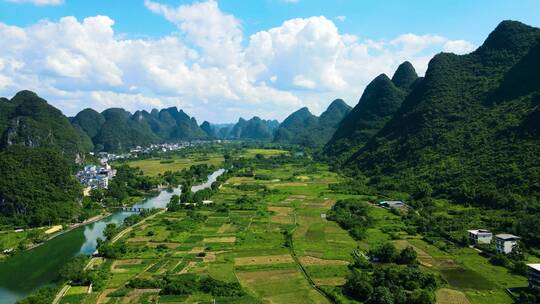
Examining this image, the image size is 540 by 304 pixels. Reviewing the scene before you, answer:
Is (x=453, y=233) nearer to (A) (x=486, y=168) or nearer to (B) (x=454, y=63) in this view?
(A) (x=486, y=168)

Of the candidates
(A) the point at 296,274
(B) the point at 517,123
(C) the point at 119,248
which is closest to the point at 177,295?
(A) the point at 296,274

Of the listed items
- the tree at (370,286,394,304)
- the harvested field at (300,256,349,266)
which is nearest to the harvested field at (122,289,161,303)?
the harvested field at (300,256,349,266)

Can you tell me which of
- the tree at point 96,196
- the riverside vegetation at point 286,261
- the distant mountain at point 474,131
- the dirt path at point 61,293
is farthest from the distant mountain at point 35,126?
the distant mountain at point 474,131

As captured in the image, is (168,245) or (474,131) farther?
(474,131)

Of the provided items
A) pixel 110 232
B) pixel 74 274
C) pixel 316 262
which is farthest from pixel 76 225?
pixel 316 262

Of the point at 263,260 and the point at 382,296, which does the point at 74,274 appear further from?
the point at 382,296

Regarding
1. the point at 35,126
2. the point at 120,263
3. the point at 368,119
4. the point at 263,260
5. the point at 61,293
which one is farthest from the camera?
the point at 368,119
